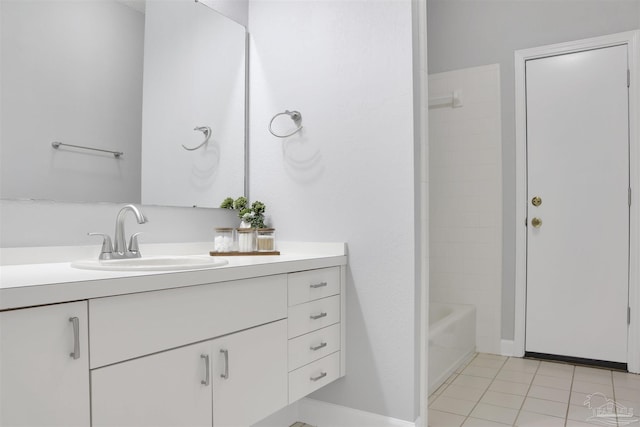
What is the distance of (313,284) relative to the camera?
1.91 meters

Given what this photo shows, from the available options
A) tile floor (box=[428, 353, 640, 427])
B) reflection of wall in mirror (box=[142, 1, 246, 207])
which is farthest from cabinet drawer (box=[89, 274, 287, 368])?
tile floor (box=[428, 353, 640, 427])

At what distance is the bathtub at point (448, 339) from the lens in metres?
2.60

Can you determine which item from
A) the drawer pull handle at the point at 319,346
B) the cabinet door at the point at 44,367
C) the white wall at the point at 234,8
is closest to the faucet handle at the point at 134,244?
the cabinet door at the point at 44,367

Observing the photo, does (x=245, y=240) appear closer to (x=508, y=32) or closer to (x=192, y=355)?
(x=192, y=355)

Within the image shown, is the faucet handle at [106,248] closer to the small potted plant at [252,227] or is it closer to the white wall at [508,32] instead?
the small potted plant at [252,227]

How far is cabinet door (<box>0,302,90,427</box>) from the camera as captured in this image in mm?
954

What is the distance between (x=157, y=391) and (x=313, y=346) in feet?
2.53

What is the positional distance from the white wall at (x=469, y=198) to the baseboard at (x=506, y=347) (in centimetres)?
3

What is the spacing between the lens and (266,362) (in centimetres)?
164

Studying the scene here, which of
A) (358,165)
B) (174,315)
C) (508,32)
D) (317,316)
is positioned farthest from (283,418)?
(508,32)

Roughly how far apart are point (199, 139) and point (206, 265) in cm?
95

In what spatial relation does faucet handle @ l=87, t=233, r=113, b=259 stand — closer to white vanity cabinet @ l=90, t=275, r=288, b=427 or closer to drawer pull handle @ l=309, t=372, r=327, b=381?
white vanity cabinet @ l=90, t=275, r=288, b=427

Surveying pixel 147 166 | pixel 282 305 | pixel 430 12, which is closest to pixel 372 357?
pixel 282 305

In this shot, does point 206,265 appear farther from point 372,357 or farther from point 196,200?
point 372,357
